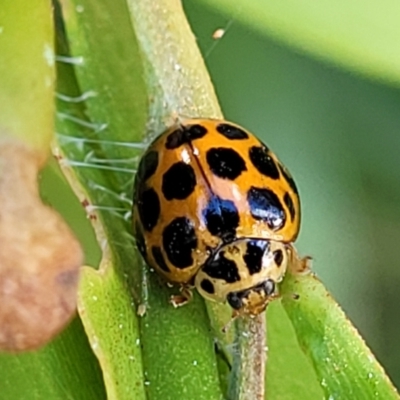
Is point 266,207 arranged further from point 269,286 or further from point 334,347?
point 334,347

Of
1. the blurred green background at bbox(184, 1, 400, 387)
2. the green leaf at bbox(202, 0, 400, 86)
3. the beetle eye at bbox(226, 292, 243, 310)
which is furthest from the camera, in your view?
the blurred green background at bbox(184, 1, 400, 387)

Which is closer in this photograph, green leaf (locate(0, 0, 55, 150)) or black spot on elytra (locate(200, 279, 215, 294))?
green leaf (locate(0, 0, 55, 150))

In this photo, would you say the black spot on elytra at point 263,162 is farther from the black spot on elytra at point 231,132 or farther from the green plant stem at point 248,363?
the green plant stem at point 248,363

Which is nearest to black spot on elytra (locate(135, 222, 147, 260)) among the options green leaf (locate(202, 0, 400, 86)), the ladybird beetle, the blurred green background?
the ladybird beetle

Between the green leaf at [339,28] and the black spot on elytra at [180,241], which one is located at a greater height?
the green leaf at [339,28]

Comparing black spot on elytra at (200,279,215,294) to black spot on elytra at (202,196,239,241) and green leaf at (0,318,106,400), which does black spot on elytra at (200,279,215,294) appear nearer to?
black spot on elytra at (202,196,239,241)

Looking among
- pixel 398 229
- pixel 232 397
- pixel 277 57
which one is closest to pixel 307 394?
pixel 232 397

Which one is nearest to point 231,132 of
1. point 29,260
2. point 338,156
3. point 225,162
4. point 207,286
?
point 225,162

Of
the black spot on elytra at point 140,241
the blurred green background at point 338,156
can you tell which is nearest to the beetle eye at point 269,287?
the black spot on elytra at point 140,241
